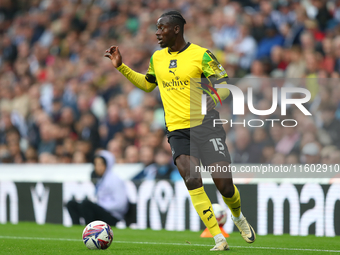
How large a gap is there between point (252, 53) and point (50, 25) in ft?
27.1

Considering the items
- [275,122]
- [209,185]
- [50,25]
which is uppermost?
[50,25]

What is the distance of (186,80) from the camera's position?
234 inches

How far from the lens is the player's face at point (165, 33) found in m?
5.98

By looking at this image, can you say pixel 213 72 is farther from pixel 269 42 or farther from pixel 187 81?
pixel 269 42

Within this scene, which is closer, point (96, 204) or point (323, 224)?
point (323, 224)

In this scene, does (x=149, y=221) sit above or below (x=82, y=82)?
below

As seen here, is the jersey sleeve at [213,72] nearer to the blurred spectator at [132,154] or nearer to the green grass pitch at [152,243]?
the green grass pitch at [152,243]

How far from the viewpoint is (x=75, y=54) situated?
1659 centimetres

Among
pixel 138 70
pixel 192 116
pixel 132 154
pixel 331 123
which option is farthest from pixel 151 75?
pixel 138 70

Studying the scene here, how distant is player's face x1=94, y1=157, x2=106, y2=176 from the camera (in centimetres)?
1084

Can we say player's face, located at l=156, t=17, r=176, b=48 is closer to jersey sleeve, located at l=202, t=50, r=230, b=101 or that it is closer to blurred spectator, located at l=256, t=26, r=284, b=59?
jersey sleeve, located at l=202, t=50, r=230, b=101

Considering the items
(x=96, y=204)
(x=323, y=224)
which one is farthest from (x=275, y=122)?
(x=96, y=204)

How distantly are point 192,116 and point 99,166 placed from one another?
526 centimetres

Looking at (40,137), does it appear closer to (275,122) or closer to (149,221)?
(149,221)
